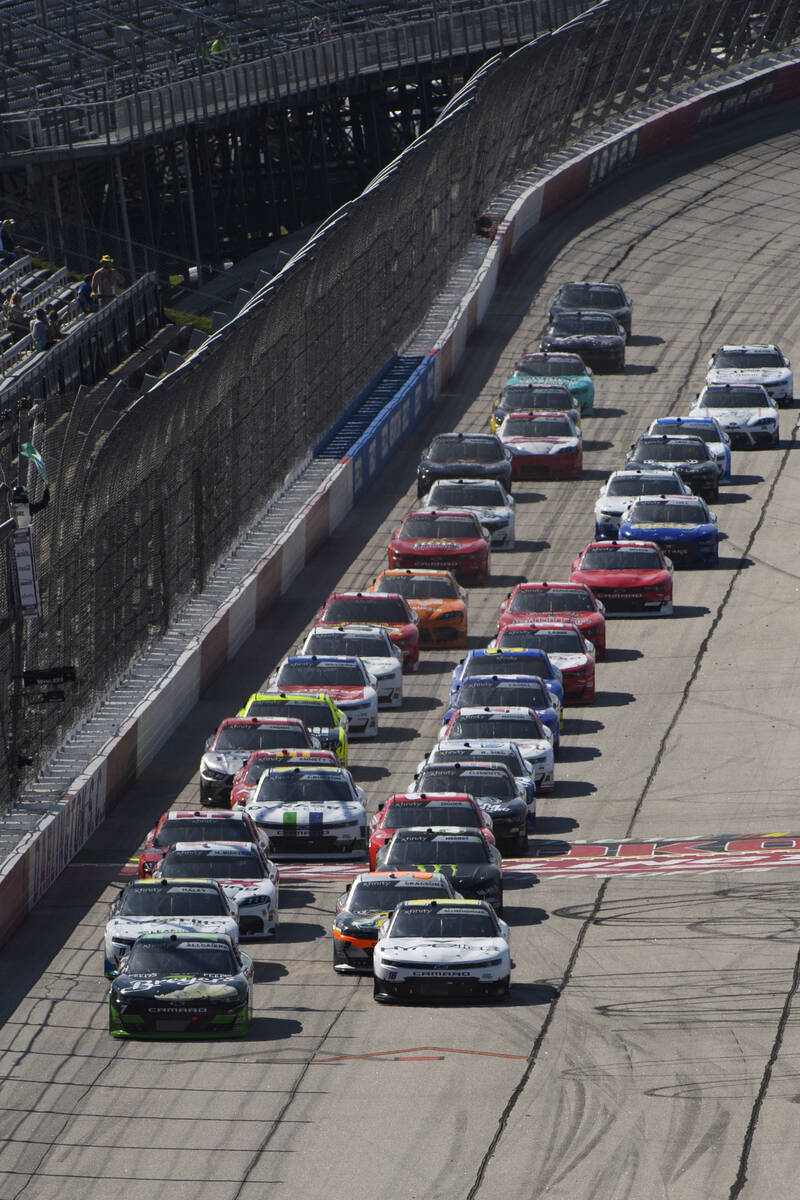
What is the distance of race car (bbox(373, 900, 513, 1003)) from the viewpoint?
77.5 ft

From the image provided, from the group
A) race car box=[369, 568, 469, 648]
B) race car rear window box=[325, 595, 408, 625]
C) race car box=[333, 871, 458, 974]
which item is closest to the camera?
race car box=[333, 871, 458, 974]

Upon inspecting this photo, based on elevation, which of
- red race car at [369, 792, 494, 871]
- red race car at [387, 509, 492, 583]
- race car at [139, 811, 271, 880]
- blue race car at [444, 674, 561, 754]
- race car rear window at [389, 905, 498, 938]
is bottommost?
red race car at [387, 509, 492, 583]

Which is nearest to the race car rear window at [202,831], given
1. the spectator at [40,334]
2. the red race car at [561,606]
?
the red race car at [561,606]

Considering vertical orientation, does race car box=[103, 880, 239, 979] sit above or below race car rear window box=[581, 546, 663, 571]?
above

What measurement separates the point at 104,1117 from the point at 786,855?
11.1 metres

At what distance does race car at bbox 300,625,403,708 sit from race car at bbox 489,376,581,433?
47.2 ft

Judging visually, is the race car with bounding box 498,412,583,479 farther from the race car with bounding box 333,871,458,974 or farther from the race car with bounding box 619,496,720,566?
the race car with bounding box 333,871,458,974

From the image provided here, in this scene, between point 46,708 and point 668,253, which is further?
point 668,253

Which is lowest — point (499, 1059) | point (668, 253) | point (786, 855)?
point (668, 253)

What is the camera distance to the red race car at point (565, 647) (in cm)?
3559

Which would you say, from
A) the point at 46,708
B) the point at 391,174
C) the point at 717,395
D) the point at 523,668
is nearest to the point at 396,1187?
the point at 46,708

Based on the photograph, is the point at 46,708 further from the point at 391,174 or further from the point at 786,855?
the point at 391,174

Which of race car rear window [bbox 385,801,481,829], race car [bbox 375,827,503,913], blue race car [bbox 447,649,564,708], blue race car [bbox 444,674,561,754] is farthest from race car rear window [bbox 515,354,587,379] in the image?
race car [bbox 375,827,503,913]

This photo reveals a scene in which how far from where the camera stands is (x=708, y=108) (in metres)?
74.9
